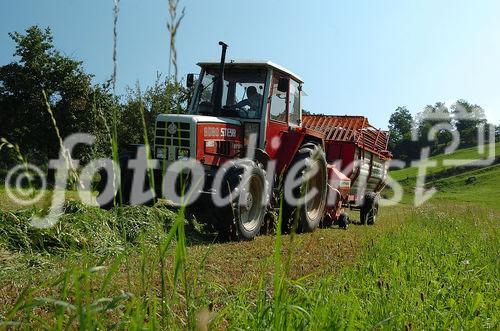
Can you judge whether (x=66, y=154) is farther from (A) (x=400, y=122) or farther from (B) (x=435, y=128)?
(A) (x=400, y=122)

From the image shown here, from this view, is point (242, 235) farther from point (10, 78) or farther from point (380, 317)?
point (10, 78)

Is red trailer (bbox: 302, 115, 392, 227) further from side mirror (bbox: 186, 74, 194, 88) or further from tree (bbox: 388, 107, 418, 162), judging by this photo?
tree (bbox: 388, 107, 418, 162)

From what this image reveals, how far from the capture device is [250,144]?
29.6 ft

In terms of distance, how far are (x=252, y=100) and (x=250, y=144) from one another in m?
0.75

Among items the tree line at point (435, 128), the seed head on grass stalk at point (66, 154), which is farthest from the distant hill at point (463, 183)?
the seed head on grass stalk at point (66, 154)

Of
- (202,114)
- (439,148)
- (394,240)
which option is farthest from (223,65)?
(439,148)

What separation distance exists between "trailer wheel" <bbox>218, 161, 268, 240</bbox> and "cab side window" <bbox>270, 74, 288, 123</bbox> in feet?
4.75

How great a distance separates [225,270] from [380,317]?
2.86m

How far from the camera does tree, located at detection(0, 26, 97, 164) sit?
89.1 ft

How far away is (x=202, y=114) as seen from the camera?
362 inches

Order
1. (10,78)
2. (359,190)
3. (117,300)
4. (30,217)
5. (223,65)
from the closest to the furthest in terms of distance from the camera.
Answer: (117,300), (30,217), (223,65), (359,190), (10,78)

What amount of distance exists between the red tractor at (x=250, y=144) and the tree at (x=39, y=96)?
18.3m

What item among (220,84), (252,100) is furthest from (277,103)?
(220,84)

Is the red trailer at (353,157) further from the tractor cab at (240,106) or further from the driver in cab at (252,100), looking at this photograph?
the driver in cab at (252,100)
